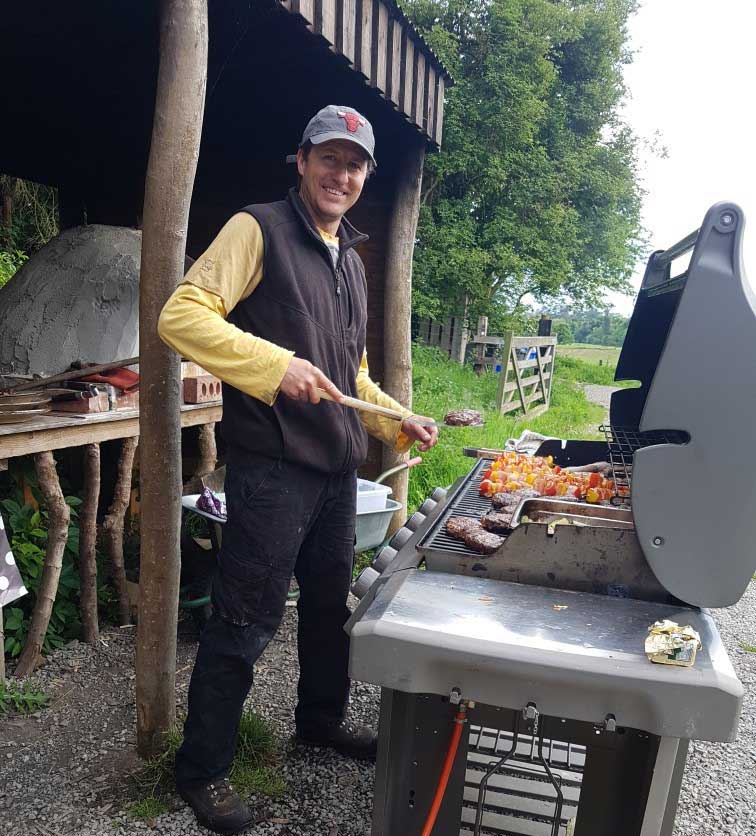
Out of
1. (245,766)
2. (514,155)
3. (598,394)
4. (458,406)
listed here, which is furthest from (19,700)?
(598,394)

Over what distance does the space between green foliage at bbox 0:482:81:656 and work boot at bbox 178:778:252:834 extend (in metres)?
1.68

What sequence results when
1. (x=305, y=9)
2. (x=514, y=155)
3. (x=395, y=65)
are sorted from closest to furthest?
(x=305, y=9), (x=395, y=65), (x=514, y=155)

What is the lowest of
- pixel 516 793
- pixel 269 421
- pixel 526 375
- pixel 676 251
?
pixel 526 375

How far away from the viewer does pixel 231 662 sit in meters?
2.30

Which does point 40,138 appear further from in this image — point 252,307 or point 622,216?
point 622,216

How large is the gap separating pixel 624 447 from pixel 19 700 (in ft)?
10.0

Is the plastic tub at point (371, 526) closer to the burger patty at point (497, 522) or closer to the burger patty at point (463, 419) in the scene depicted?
the burger patty at point (463, 419)

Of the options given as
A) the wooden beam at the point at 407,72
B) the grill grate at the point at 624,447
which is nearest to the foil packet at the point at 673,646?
the grill grate at the point at 624,447

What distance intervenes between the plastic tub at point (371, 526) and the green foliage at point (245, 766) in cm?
105

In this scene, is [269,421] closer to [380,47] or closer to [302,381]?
[302,381]

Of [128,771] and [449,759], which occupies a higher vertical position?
[449,759]

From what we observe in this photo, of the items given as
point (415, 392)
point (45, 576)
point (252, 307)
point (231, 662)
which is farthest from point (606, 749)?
point (415, 392)

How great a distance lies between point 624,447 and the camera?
2.80 m

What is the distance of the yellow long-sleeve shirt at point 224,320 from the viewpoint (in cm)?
199
